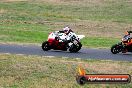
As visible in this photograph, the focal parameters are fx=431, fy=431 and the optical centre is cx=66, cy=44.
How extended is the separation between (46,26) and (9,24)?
3.93 metres

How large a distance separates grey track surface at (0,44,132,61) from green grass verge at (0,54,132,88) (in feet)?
5.68

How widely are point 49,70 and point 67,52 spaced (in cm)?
740

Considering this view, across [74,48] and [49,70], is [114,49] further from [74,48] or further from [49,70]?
[49,70]

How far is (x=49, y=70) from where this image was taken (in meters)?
19.0

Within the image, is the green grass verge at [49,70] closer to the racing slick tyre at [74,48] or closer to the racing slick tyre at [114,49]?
the racing slick tyre at [74,48]

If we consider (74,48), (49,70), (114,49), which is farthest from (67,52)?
(49,70)

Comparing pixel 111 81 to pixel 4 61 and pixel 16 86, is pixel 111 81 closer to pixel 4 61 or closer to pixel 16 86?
pixel 16 86

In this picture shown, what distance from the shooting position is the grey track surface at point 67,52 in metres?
24.6

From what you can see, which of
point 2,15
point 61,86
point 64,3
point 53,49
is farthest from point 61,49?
point 64,3

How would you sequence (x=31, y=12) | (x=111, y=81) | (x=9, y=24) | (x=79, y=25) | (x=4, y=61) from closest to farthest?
(x=111, y=81)
(x=4, y=61)
(x=9, y=24)
(x=79, y=25)
(x=31, y=12)

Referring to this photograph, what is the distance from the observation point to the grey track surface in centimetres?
2458

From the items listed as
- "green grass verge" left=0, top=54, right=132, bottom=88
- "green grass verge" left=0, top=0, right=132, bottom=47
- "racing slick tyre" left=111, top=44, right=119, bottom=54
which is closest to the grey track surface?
"racing slick tyre" left=111, top=44, right=119, bottom=54

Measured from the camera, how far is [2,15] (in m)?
52.9

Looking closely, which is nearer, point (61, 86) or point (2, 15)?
point (61, 86)
